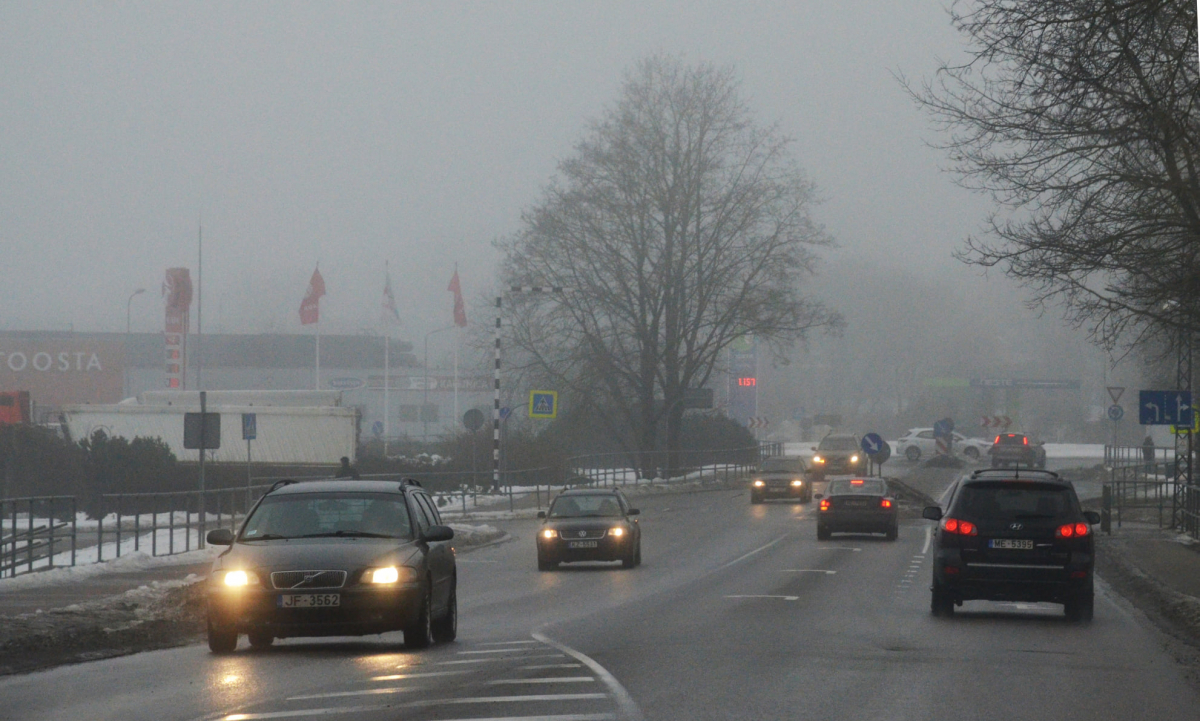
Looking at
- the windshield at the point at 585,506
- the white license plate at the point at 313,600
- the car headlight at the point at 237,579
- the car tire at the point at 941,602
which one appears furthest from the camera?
the windshield at the point at 585,506

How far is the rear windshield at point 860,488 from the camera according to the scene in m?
34.1

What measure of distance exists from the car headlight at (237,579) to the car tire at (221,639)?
0.42 metres

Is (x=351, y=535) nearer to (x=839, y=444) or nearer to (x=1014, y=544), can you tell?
(x=1014, y=544)

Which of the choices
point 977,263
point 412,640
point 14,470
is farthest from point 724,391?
point 412,640

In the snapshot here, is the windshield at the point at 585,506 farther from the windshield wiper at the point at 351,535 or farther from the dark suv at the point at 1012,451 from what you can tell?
the dark suv at the point at 1012,451

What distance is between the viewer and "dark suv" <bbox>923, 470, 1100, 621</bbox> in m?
17.3

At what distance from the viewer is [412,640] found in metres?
13.6

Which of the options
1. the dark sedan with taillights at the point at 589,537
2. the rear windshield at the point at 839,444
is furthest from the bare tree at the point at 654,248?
the dark sedan with taillights at the point at 589,537

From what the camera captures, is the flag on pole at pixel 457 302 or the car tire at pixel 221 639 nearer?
the car tire at pixel 221 639

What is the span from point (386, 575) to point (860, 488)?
22.4m

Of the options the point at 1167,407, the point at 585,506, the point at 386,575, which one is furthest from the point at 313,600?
the point at 1167,407

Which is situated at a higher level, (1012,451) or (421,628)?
(1012,451)

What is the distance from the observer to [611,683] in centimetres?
1100

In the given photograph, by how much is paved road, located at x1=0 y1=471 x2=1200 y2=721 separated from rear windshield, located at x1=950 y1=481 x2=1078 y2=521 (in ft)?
3.99
